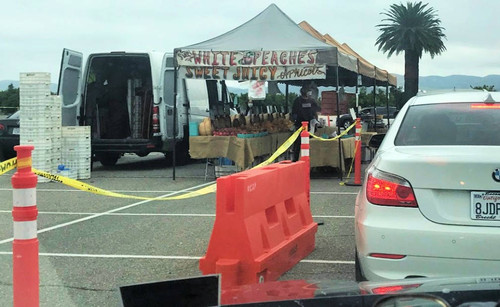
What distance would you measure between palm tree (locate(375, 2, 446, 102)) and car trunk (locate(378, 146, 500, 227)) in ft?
144

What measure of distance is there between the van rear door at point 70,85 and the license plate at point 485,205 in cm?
1096

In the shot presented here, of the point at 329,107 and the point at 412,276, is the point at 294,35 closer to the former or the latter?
the point at 329,107

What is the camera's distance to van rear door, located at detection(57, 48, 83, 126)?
12.8m

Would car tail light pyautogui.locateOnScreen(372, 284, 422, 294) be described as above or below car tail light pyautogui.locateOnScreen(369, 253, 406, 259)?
above

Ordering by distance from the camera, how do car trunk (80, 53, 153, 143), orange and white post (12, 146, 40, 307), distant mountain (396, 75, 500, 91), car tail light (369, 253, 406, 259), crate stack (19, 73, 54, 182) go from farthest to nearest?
distant mountain (396, 75, 500, 91), car trunk (80, 53, 153, 143), crate stack (19, 73, 54, 182), car tail light (369, 253, 406, 259), orange and white post (12, 146, 40, 307)

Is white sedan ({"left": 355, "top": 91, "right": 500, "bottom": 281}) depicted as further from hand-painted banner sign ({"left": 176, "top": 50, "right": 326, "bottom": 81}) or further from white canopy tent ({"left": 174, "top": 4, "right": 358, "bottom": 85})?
hand-painted banner sign ({"left": 176, "top": 50, "right": 326, "bottom": 81})

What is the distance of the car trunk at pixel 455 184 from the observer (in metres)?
3.46

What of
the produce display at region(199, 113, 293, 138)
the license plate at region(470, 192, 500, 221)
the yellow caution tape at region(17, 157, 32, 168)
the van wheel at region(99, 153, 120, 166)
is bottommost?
the van wheel at region(99, 153, 120, 166)

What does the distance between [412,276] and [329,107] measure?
14.5 meters

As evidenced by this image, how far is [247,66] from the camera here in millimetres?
11398

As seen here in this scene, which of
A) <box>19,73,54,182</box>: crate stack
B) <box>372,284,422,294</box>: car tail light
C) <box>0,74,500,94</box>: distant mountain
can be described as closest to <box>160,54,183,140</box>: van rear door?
<box>0,74,500,94</box>: distant mountain

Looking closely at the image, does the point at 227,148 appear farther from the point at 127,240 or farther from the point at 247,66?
the point at 127,240

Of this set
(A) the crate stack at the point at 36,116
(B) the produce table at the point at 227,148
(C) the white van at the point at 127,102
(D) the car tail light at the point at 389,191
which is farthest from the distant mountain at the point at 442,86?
(D) the car tail light at the point at 389,191

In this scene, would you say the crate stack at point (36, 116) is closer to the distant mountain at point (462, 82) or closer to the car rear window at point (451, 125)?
the distant mountain at point (462, 82)
